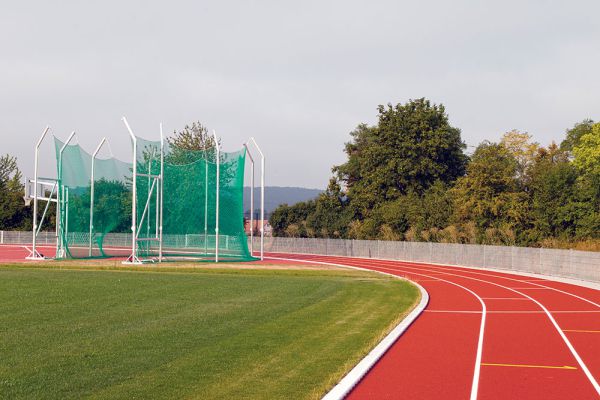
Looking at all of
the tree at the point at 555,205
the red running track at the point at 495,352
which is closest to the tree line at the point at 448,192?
the tree at the point at 555,205

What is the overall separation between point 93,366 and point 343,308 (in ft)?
30.9

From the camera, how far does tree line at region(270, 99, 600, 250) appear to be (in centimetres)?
4712

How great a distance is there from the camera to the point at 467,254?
43.2 metres

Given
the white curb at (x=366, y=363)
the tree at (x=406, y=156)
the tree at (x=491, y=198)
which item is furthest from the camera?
the tree at (x=406, y=156)

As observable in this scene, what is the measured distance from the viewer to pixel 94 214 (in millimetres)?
42156

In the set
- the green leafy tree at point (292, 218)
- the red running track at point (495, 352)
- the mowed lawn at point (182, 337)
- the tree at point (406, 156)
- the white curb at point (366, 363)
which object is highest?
the tree at point (406, 156)

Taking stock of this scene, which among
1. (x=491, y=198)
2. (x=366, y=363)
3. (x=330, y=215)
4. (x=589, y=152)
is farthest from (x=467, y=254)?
(x=366, y=363)

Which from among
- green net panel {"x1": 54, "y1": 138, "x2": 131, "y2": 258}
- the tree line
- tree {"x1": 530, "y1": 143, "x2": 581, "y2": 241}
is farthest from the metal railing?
green net panel {"x1": 54, "y1": 138, "x2": 131, "y2": 258}

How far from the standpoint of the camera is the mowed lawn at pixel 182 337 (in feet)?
30.0

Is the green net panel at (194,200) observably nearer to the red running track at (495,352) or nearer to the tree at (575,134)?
the red running track at (495,352)

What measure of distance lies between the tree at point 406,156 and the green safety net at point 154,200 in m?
22.4

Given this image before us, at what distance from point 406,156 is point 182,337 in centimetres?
5132

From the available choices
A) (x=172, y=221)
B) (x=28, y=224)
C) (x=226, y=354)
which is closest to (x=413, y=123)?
(x=172, y=221)

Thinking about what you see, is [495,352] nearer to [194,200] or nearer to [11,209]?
[194,200]
